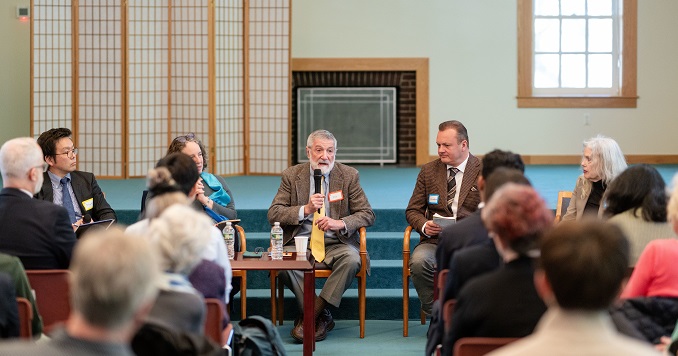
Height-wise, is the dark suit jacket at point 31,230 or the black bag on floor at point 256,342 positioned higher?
the dark suit jacket at point 31,230

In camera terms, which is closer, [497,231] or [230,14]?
[497,231]

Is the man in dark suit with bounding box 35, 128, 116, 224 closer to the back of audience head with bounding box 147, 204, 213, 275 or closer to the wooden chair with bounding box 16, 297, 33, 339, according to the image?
the wooden chair with bounding box 16, 297, 33, 339

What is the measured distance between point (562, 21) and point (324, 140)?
6494mm

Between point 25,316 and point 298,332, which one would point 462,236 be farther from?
point 25,316

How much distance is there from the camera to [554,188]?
8.82 meters

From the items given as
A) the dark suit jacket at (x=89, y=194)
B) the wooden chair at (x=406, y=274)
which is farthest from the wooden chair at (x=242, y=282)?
the wooden chair at (x=406, y=274)

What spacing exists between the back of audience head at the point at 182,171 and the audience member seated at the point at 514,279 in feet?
5.00

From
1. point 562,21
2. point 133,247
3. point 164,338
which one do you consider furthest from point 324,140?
point 562,21

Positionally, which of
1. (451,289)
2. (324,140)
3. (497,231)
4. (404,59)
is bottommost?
(451,289)

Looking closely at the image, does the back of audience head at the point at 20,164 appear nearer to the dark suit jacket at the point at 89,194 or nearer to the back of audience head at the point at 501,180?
the dark suit jacket at the point at 89,194

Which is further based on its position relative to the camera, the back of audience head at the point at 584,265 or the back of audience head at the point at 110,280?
the back of audience head at the point at 584,265

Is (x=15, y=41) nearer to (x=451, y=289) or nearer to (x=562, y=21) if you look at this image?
(x=562, y=21)

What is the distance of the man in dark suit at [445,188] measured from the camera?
19.1 ft

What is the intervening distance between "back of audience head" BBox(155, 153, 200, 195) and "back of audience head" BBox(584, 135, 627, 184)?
2.49 meters
